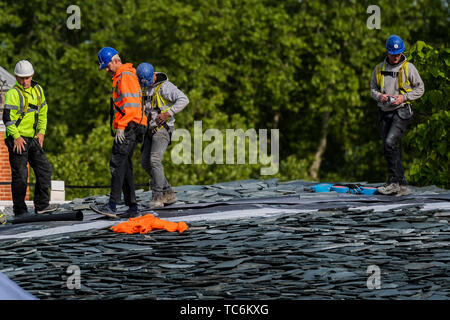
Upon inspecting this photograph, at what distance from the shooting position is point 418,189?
44.4 feet

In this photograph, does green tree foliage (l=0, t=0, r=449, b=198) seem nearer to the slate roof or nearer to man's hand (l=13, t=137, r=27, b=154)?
man's hand (l=13, t=137, r=27, b=154)

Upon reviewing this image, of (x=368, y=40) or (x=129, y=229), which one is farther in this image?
(x=368, y=40)

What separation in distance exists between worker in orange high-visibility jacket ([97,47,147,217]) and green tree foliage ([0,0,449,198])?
23104 millimetres

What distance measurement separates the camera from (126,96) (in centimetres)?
1063

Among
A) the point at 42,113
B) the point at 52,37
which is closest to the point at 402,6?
the point at 52,37

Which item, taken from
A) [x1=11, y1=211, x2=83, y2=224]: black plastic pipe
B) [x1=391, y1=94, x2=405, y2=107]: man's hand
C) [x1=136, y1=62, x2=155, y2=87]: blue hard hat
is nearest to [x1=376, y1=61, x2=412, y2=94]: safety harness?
[x1=391, y1=94, x2=405, y2=107]: man's hand

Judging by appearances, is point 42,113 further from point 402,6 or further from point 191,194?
point 402,6

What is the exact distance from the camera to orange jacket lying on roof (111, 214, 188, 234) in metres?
9.89

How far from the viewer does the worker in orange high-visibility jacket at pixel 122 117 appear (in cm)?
1063

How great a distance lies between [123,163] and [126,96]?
0.84 metres

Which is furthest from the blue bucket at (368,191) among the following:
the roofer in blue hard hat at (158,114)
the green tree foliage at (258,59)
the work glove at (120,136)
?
the green tree foliage at (258,59)

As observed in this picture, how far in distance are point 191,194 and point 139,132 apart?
2761 millimetres

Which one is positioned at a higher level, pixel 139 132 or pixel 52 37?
pixel 52 37

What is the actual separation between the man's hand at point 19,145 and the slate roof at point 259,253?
105cm
